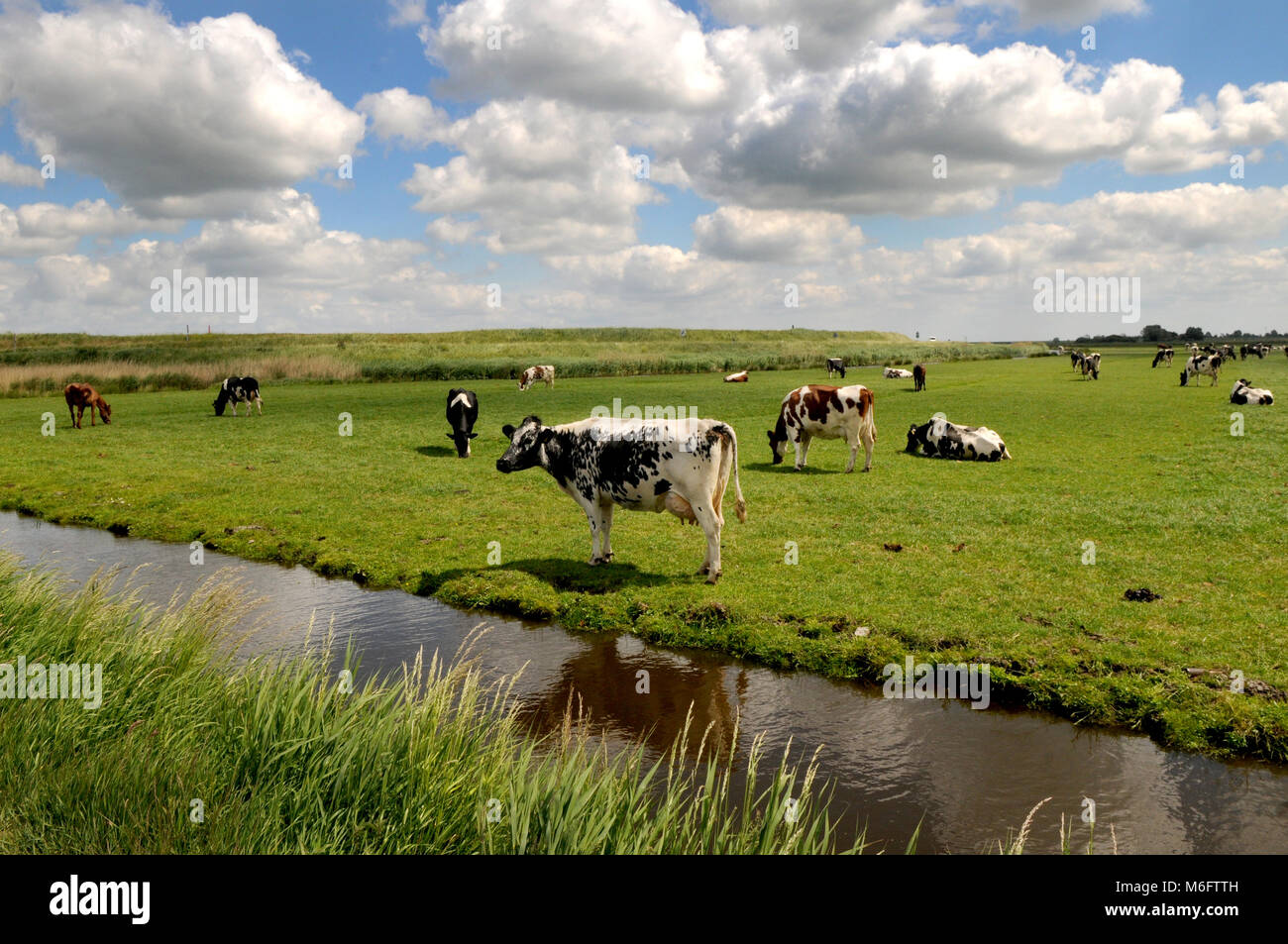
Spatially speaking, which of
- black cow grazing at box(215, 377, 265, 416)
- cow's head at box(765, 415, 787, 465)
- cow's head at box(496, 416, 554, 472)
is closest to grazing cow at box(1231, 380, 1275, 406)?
cow's head at box(765, 415, 787, 465)

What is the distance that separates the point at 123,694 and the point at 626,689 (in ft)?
15.7

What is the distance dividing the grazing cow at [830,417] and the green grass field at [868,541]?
32.1 inches

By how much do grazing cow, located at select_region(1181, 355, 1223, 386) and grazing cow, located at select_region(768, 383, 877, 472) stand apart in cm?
3759

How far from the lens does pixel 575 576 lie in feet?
41.2

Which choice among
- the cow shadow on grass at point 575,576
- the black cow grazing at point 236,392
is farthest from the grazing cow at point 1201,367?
the black cow grazing at point 236,392

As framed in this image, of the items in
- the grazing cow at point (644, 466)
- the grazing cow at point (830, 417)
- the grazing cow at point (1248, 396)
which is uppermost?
the grazing cow at point (1248, 396)

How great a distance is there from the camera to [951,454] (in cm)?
2316

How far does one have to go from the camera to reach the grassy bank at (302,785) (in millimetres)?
4555

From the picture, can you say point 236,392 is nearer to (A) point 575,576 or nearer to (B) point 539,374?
(B) point 539,374

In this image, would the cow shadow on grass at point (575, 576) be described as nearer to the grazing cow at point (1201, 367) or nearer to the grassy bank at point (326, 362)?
the grassy bank at point (326, 362)

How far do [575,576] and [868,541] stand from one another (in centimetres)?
541

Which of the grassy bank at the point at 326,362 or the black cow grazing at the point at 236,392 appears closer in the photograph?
the black cow grazing at the point at 236,392

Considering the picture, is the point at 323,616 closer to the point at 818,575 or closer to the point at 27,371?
the point at 818,575
